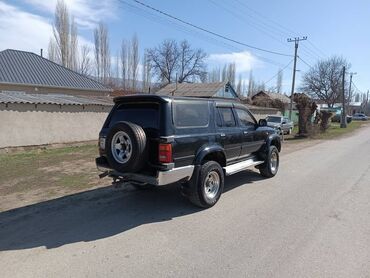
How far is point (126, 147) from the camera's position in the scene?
Answer: 5621 millimetres

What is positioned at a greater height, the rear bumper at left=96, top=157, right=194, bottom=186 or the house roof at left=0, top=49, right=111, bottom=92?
the house roof at left=0, top=49, right=111, bottom=92

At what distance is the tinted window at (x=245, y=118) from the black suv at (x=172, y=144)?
1.92 feet

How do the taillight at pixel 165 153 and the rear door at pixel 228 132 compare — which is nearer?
the taillight at pixel 165 153

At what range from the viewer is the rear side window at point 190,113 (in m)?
5.85

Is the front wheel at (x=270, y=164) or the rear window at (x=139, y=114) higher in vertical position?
the rear window at (x=139, y=114)

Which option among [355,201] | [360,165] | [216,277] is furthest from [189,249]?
[360,165]

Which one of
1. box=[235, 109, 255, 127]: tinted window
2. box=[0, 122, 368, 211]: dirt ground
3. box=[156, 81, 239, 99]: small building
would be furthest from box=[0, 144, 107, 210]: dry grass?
box=[156, 81, 239, 99]: small building

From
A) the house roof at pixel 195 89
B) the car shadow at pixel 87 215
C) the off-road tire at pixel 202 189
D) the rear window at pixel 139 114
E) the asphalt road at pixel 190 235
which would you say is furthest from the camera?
the house roof at pixel 195 89

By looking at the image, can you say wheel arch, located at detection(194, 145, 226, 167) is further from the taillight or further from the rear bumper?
the taillight

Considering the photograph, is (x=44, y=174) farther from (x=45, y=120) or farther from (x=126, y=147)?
(x=45, y=120)

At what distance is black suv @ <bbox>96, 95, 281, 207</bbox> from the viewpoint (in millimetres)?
5504

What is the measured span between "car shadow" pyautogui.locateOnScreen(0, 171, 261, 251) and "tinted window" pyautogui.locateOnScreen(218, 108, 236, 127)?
147 centimetres

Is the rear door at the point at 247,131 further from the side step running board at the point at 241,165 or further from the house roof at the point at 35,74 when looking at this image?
the house roof at the point at 35,74

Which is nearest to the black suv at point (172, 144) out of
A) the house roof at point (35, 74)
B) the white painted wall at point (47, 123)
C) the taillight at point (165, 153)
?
the taillight at point (165, 153)
